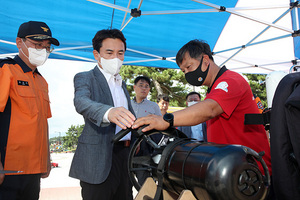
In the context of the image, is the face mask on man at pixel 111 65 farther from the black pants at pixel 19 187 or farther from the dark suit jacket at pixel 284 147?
the dark suit jacket at pixel 284 147

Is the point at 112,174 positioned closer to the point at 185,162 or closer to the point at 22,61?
the point at 185,162

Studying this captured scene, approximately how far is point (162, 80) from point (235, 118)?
635 inches

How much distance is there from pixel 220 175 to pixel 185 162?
0.52ft

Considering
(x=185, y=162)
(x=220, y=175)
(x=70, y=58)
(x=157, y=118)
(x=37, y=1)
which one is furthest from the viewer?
(x=70, y=58)

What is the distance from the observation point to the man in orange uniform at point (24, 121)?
1762mm

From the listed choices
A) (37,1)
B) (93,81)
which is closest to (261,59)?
(37,1)

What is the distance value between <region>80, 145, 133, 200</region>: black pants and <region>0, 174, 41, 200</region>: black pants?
48cm

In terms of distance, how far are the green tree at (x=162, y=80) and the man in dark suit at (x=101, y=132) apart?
1506 cm

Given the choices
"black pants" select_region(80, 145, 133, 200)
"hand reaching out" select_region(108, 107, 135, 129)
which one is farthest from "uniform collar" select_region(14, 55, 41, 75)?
"hand reaching out" select_region(108, 107, 135, 129)

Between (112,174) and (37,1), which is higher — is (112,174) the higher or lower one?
the lower one

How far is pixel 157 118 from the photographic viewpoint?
1.24 meters

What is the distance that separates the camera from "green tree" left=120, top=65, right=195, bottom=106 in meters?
17.4

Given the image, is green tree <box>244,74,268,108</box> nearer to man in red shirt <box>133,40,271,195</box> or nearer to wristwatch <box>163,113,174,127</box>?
man in red shirt <box>133,40,271,195</box>

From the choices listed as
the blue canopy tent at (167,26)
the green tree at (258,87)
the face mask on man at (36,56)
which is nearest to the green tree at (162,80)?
the green tree at (258,87)
